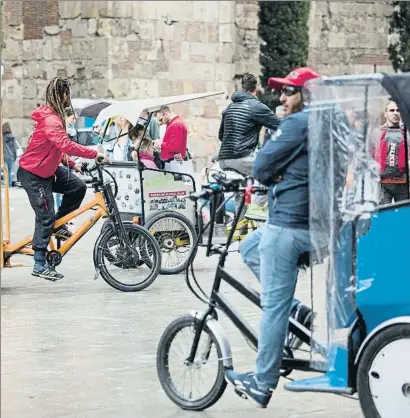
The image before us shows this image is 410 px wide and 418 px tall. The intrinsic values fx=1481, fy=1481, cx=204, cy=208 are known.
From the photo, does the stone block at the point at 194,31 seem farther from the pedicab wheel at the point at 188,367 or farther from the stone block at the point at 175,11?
the pedicab wheel at the point at 188,367

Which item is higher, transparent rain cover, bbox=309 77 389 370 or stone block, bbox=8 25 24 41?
transparent rain cover, bbox=309 77 389 370

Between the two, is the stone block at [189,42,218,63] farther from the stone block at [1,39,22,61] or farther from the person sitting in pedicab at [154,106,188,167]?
the person sitting in pedicab at [154,106,188,167]

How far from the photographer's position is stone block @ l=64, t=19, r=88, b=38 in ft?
107

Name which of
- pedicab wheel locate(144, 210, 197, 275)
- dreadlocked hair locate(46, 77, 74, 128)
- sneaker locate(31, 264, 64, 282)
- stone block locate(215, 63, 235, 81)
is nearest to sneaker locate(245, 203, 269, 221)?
pedicab wheel locate(144, 210, 197, 275)

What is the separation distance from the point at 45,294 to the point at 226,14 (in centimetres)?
2167

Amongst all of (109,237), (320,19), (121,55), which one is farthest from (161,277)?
(320,19)

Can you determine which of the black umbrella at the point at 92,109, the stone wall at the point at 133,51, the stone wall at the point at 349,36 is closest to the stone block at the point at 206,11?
the stone wall at the point at 133,51

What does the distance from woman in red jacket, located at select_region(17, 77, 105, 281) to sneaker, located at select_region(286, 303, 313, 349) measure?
16.9ft

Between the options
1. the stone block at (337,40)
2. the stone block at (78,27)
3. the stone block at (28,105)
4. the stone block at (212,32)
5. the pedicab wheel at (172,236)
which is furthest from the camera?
the stone block at (337,40)

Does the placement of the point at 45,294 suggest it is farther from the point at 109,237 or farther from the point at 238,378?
the point at 238,378

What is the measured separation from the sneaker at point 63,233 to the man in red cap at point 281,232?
19.5 feet

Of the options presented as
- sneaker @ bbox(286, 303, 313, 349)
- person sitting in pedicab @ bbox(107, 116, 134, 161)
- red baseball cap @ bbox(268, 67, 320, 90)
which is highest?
red baseball cap @ bbox(268, 67, 320, 90)

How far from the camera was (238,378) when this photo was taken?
7.25m

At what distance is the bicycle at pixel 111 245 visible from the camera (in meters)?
12.6
